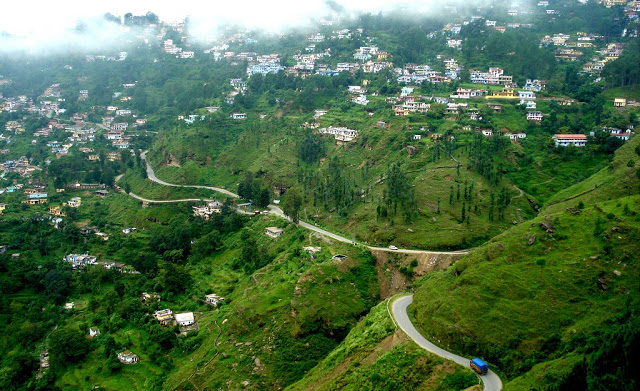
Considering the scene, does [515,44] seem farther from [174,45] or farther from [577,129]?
[174,45]

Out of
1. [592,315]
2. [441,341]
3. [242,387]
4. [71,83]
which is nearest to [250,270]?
[242,387]

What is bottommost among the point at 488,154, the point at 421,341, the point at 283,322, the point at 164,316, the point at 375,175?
the point at 164,316

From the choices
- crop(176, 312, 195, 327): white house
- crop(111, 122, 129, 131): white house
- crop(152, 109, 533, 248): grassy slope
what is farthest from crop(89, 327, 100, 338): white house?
crop(111, 122, 129, 131): white house

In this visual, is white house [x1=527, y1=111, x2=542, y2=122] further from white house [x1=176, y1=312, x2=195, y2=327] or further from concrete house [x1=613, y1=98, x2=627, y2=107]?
white house [x1=176, y1=312, x2=195, y2=327]

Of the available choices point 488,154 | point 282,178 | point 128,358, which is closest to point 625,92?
point 488,154

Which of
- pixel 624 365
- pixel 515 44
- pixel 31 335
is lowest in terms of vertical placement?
pixel 31 335

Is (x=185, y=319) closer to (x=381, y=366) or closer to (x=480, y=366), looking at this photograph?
(x=381, y=366)

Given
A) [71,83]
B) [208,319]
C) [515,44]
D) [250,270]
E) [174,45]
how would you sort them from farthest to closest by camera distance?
1. [174,45]
2. [71,83]
3. [515,44]
4. [250,270]
5. [208,319]

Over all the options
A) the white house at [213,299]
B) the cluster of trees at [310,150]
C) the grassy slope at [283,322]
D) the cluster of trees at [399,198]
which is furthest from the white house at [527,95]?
the white house at [213,299]
